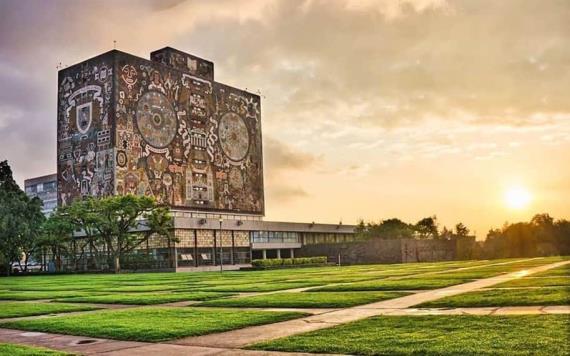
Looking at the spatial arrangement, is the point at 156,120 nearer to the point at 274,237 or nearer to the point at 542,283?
the point at 274,237

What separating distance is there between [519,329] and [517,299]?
206 inches

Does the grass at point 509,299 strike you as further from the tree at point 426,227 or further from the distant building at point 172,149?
the tree at point 426,227

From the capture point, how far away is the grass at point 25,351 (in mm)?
10805

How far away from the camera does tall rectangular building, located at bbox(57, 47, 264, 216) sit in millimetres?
80250

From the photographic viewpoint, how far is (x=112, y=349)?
11.2m

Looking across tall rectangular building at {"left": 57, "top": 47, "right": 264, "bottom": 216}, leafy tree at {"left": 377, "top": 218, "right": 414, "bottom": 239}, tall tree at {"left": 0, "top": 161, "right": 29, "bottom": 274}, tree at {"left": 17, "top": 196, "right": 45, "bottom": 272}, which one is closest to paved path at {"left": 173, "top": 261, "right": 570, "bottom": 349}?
tall tree at {"left": 0, "top": 161, "right": 29, "bottom": 274}

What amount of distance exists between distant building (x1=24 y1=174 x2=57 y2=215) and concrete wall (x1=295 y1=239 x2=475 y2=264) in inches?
3159

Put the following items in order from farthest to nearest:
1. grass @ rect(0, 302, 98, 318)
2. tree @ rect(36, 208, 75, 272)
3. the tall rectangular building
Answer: the tall rectangular building, tree @ rect(36, 208, 75, 272), grass @ rect(0, 302, 98, 318)

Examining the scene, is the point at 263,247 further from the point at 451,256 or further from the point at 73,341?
the point at 73,341

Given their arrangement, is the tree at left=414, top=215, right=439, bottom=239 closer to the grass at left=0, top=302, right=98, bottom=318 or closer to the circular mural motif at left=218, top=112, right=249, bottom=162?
the circular mural motif at left=218, top=112, right=249, bottom=162

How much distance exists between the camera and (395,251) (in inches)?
3275

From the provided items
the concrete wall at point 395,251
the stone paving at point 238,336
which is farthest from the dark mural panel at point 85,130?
the stone paving at point 238,336

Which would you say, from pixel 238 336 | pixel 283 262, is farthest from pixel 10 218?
pixel 238 336

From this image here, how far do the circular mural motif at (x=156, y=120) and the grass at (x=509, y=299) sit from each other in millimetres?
70262
